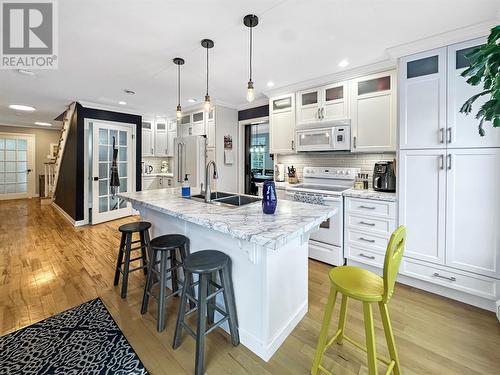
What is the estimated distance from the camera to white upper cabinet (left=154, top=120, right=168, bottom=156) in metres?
6.29

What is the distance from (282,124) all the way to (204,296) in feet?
9.93

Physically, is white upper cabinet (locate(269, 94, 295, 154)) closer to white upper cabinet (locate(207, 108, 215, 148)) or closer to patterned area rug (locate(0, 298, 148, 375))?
white upper cabinet (locate(207, 108, 215, 148))

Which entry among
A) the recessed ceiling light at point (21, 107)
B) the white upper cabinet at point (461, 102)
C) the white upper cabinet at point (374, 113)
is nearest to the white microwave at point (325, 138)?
the white upper cabinet at point (374, 113)

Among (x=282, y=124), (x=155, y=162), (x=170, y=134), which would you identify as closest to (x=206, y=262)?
(x=282, y=124)

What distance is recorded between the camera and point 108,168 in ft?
17.0

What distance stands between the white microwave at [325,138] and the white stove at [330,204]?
46 centimetres

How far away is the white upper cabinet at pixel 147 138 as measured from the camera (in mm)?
6086

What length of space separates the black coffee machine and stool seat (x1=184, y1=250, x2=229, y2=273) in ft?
7.18

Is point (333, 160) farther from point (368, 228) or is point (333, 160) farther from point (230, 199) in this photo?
point (230, 199)

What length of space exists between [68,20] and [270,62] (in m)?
1.97

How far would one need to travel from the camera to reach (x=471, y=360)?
159 centimetres

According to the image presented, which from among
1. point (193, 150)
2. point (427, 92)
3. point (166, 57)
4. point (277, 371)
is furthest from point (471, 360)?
point (193, 150)

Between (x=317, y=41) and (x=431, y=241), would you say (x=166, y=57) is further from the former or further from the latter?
(x=431, y=241)

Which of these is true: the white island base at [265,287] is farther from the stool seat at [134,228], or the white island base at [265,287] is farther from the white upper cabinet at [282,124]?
the white upper cabinet at [282,124]
